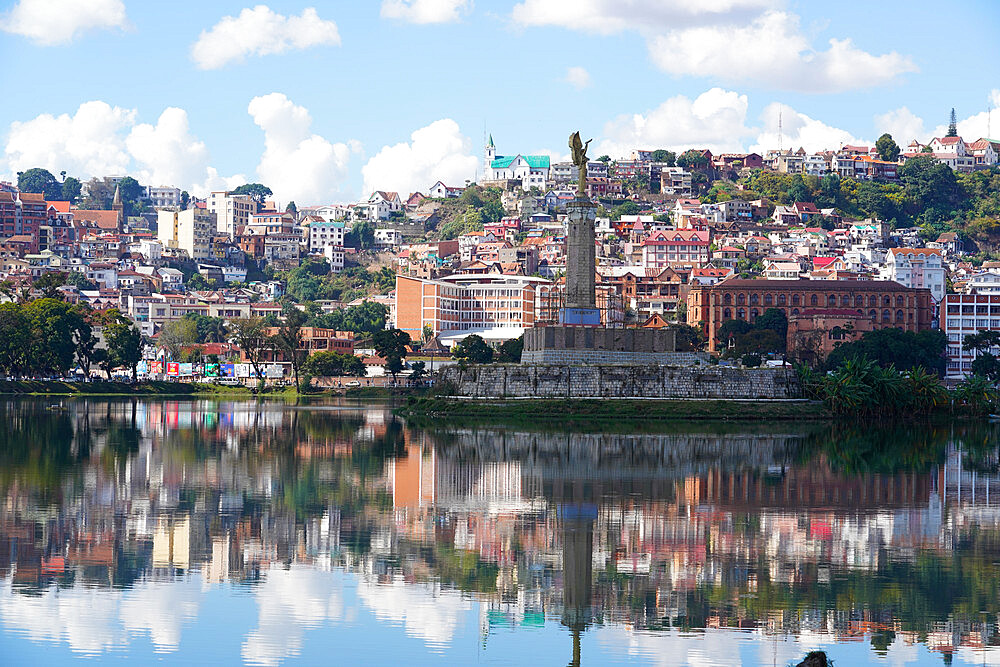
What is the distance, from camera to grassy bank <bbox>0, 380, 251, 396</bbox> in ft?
288

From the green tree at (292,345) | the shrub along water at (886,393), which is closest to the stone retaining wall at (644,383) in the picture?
the shrub along water at (886,393)

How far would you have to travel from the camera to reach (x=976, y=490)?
108ft

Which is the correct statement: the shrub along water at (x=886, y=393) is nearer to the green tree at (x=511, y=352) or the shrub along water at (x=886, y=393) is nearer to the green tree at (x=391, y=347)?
the green tree at (x=511, y=352)

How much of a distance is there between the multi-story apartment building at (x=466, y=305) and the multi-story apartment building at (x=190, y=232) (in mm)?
58065

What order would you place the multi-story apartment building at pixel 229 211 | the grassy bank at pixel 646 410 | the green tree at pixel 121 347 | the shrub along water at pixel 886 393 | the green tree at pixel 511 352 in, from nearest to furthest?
the grassy bank at pixel 646 410, the shrub along water at pixel 886 393, the green tree at pixel 511 352, the green tree at pixel 121 347, the multi-story apartment building at pixel 229 211

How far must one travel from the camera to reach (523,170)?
190m

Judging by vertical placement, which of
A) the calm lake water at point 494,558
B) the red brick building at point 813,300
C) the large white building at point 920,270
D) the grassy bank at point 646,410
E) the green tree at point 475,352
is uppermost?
the large white building at point 920,270

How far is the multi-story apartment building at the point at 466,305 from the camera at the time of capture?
123312 millimetres

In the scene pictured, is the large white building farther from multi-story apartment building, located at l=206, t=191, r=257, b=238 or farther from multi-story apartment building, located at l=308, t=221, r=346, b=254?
multi-story apartment building, located at l=206, t=191, r=257, b=238

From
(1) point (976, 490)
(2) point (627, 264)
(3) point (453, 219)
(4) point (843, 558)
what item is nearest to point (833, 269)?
(2) point (627, 264)

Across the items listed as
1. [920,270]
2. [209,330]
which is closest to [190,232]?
[209,330]

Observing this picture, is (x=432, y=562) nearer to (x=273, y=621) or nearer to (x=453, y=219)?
(x=273, y=621)

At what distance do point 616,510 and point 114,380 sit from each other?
75307 millimetres

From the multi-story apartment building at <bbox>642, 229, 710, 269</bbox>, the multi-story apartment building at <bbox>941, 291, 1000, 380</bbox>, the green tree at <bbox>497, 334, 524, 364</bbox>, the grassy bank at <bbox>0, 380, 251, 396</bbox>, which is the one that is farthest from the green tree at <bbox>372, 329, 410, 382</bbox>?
the multi-story apartment building at <bbox>642, 229, 710, 269</bbox>
